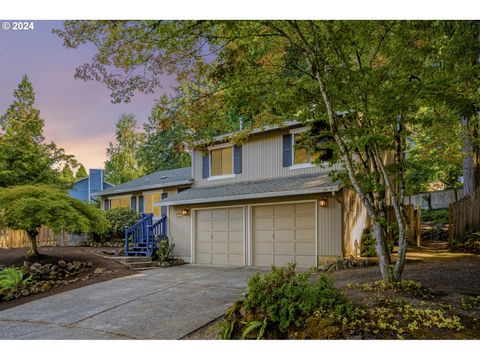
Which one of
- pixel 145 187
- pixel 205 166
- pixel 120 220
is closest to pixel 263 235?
pixel 205 166

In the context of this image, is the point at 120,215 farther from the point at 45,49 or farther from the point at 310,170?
the point at 45,49

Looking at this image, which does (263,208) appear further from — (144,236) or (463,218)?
(463,218)

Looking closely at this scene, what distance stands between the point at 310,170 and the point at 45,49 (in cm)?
587

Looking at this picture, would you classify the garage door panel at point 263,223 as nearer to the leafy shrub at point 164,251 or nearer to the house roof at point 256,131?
the house roof at point 256,131

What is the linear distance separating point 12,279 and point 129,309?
321 cm

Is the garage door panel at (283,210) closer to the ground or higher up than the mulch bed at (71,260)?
higher up

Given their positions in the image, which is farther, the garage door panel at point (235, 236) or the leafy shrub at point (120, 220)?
the leafy shrub at point (120, 220)

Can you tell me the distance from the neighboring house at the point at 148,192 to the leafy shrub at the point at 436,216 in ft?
30.3

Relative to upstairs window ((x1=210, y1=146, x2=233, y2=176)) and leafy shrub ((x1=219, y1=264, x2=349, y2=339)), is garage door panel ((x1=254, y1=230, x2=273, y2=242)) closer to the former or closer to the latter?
upstairs window ((x1=210, y1=146, x2=233, y2=176))

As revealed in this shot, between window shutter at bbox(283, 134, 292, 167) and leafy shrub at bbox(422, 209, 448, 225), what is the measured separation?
7485 mm

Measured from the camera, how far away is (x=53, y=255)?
8445 mm

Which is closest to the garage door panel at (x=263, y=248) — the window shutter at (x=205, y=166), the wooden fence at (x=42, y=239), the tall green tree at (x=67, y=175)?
the window shutter at (x=205, y=166)

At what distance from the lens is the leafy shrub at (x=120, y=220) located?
41.2 feet

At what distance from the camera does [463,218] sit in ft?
29.8
